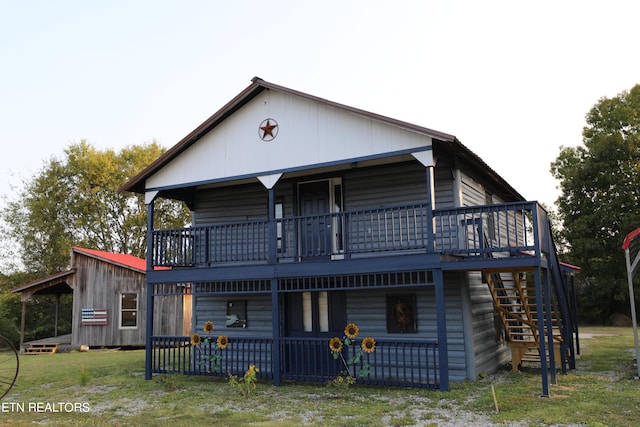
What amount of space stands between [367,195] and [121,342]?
49.5ft

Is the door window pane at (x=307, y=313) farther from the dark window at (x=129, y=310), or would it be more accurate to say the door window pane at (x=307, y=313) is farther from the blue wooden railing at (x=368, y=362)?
the dark window at (x=129, y=310)

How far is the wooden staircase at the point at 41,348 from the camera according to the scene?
23781 mm

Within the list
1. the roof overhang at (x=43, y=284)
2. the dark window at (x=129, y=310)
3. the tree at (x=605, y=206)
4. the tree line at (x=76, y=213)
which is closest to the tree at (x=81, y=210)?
the tree line at (x=76, y=213)

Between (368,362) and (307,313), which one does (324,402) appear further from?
(307,313)

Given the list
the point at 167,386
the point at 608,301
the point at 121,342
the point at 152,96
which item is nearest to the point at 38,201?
the point at 121,342

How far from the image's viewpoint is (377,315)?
42.4 feet

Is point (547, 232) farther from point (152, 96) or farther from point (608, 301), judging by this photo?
point (608, 301)

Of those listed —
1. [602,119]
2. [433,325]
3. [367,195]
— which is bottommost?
→ [433,325]

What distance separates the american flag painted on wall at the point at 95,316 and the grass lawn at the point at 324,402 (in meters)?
9.62

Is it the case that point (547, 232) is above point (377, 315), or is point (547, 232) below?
above

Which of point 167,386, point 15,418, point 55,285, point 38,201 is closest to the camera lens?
point 15,418

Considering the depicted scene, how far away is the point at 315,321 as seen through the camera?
44.7 feet

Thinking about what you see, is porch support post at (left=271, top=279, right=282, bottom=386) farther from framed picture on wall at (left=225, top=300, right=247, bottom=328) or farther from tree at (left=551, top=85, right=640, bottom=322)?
tree at (left=551, top=85, right=640, bottom=322)

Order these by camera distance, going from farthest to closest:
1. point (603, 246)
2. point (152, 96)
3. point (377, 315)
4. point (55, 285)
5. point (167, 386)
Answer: point (603, 246) → point (55, 285) → point (152, 96) → point (377, 315) → point (167, 386)
